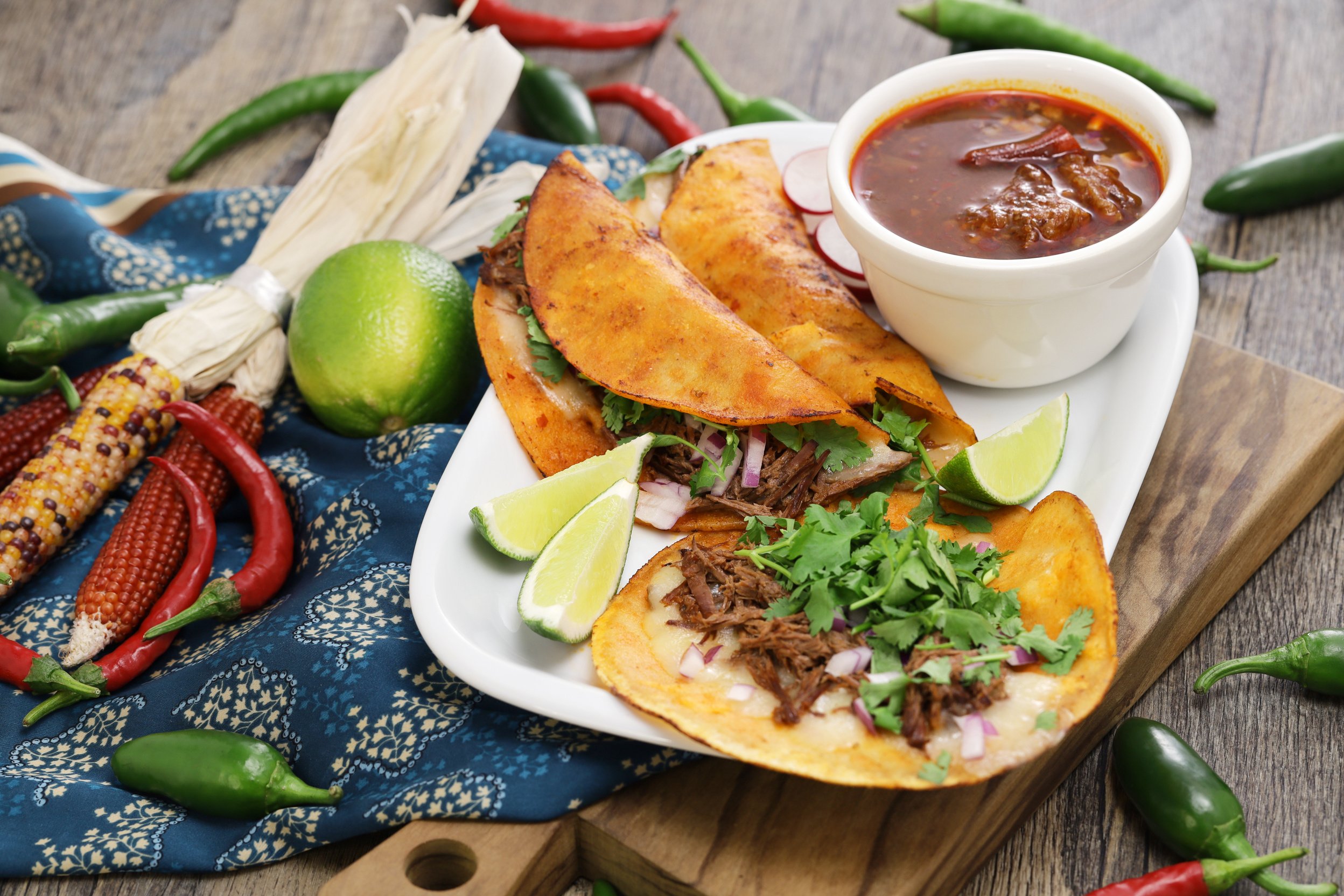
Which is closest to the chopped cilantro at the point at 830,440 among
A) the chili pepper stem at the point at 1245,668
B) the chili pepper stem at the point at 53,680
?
the chili pepper stem at the point at 1245,668

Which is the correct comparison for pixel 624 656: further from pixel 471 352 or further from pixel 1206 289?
pixel 1206 289

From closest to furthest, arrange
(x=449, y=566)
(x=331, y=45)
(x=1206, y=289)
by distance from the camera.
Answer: (x=449, y=566) < (x=1206, y=289) < (x=331, y=45)

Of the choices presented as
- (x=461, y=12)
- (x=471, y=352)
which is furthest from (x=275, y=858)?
(x=461, y=12)

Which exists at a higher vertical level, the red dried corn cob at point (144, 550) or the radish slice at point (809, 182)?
the radish slice at point (809, 182)

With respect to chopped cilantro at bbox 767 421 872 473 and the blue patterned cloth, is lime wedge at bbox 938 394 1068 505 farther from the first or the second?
the blue patterned cloth

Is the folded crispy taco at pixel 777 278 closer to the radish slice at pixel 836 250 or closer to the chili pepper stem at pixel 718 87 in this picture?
the radish slice at pixel 836 250

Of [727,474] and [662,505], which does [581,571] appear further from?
[727,474]

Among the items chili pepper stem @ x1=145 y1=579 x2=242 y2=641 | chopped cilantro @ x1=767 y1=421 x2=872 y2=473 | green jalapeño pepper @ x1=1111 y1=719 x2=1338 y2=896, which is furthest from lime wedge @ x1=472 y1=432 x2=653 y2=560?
green jalapeño pepper @ x1=1111 y1=719 x2=1338 y2=896

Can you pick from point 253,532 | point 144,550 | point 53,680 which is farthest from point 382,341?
point 53,680
